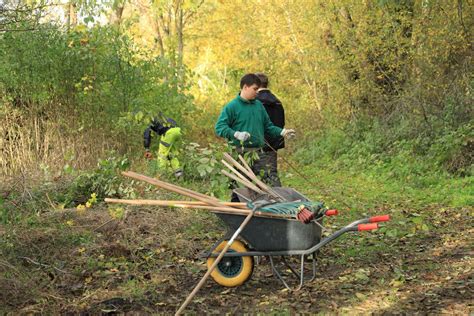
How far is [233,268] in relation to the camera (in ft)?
18.1

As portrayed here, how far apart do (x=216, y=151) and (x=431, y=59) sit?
744 cm

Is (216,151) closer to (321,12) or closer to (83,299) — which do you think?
(83,299)

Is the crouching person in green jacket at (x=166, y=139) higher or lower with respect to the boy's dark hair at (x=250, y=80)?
lower

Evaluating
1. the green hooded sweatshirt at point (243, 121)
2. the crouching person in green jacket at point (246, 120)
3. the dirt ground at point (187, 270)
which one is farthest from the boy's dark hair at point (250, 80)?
the dirt ground at point (187, 270)

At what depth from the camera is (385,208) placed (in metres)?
9.09

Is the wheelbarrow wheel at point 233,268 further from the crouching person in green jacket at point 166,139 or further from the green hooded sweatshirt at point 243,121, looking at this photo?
the crouching person in green jacket at point 166,139

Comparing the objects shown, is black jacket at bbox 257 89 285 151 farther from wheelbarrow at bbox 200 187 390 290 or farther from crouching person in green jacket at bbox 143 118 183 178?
wheelbarrow at bbox 200 187 390 290

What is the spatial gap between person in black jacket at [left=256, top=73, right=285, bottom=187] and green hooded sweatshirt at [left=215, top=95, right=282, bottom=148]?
0.48ft

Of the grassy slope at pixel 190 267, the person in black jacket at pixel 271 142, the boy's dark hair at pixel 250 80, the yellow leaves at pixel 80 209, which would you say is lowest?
the grassy slope at pixel 190 267

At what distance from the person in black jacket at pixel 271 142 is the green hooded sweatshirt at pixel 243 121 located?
0.15 meters

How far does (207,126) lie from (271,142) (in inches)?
468

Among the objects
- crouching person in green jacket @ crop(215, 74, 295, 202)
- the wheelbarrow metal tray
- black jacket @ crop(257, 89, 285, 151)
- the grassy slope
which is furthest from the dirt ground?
black jacket @ crop(257, 89, 285, 151)

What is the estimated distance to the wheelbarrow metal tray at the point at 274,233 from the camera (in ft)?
17.3

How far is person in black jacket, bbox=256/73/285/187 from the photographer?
24.1 ft
